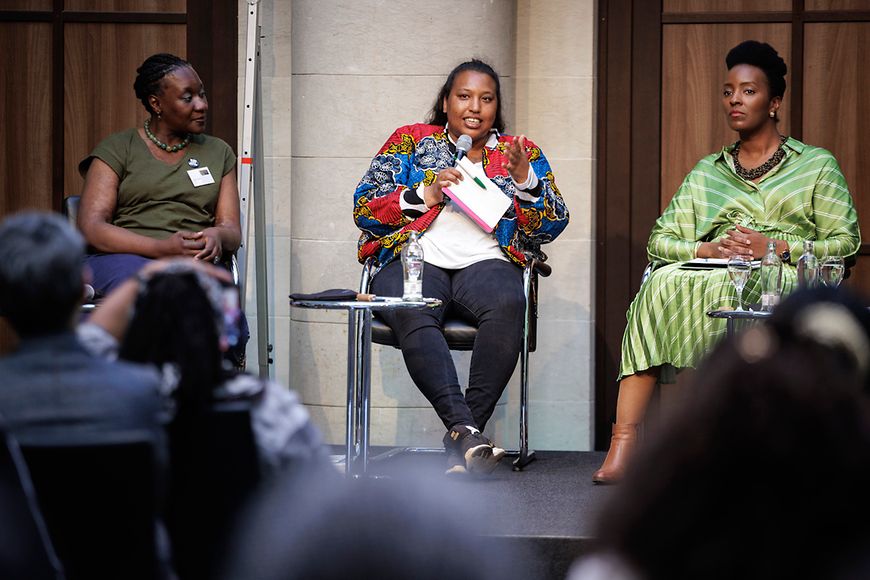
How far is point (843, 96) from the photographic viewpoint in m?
5.37

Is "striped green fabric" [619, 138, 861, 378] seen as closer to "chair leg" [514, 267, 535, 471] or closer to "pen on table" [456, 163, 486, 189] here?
"chair leg" [514, 267, 535, 471]

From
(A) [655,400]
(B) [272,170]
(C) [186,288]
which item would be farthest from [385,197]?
(C) [186,288]

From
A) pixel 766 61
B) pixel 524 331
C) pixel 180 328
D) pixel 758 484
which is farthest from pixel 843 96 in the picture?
pixel 758 484

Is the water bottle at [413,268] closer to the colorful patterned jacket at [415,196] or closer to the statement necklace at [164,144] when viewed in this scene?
the colorful patterned jacket at [415,196]

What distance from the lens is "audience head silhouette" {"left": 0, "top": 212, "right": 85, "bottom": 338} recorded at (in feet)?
5.91

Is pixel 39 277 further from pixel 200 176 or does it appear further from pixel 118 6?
pixel 118 6

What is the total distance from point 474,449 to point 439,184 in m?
0.98

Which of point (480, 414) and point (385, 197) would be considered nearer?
point (480, 414)

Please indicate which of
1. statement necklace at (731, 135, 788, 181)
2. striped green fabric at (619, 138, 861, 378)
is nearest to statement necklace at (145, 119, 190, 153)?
striped green fabric at (619, 138, 861, 378)

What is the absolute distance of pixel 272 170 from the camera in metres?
5.54

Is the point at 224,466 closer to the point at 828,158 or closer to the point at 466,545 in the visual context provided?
the point at 466,545

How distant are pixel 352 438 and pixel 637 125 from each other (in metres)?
2.32

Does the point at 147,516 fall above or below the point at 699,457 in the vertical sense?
below

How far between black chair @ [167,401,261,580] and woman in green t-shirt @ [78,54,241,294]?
250 centimetres
